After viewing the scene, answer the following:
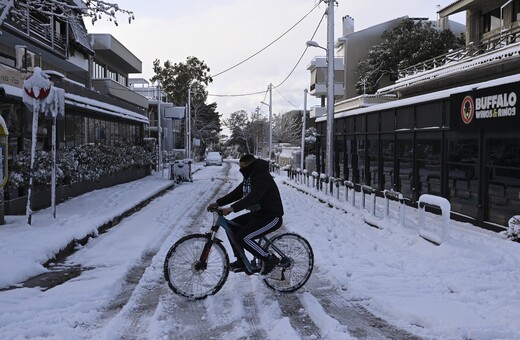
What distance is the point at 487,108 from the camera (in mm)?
10344

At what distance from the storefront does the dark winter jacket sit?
236 inches

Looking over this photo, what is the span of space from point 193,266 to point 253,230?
81 cm

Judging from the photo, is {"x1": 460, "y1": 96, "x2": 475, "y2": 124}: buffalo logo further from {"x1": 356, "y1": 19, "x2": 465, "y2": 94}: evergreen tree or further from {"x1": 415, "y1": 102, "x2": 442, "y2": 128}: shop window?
{"x1": 356, "y1": 19, "x2": 465, "y2": 94}: evergreen tree

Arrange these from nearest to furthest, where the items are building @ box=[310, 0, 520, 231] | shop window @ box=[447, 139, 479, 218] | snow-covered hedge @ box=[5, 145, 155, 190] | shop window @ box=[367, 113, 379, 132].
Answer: building @ box=[310, 0, 520, 231] → shop window @ box=[447, 139, 479, 218] → snow-covered hedge @ box=[5, 145, 155, 190] → shop window @ box=[367, 113, 379, 132]

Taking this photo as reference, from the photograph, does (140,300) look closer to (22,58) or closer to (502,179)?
(502,179)

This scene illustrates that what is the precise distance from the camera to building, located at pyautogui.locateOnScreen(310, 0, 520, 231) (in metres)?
9.99

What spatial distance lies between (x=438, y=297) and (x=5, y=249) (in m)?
6.12

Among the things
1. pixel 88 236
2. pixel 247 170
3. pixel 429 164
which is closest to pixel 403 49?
pixel 429 164

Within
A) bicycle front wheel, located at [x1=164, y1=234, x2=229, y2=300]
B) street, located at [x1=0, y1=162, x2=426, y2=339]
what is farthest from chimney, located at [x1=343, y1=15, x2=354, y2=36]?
bicycle front wheel, located at [x1=164, y1=234, x2=229, y2=300]

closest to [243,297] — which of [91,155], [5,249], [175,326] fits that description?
[175,326]

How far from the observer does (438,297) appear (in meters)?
5.59

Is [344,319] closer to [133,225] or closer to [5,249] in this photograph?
[5,249]

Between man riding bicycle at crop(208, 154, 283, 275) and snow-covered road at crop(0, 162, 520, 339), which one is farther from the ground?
man riding bicycle at crop(208, 154, 283, 275)

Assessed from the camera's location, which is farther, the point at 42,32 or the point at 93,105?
the point at 42,32
